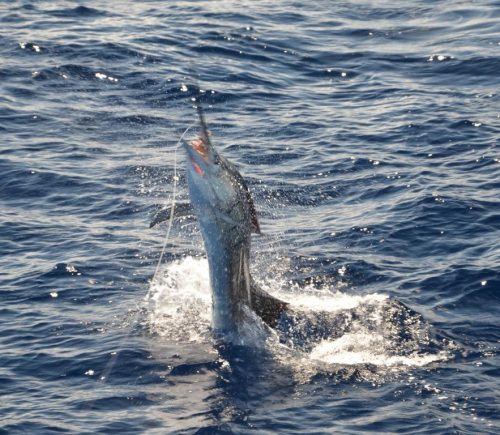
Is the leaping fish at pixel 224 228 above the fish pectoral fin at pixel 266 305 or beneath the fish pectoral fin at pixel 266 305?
above

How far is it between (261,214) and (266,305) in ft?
15.6

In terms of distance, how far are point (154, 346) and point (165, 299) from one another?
4.83 ft

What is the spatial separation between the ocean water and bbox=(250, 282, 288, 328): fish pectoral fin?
0.73 ft

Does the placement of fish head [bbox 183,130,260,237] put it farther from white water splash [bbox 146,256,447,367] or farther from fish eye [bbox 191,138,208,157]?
white water splash [bbox 146,256,447,367]

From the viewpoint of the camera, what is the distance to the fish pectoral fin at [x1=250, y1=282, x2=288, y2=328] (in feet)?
43.0

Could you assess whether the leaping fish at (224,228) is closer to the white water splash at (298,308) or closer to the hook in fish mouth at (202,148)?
the hook in fish mouth at (202,148)

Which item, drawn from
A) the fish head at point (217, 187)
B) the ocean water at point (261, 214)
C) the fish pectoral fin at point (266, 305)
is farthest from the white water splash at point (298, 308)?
the fish head at point (217, 187)

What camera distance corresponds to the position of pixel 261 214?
17.9 metres

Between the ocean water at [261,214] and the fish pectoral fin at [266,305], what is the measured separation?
222 millimetres

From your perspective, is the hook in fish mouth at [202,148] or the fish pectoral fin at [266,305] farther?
the fish pectoral fin at [266,305]

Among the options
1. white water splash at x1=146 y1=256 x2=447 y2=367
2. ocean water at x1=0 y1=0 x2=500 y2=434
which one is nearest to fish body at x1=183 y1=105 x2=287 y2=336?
white water splash at x1=146 y1=256 x2=447 y2=367

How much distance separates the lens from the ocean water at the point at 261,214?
12.3 m

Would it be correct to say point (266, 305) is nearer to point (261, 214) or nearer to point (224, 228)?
point (224, 228)

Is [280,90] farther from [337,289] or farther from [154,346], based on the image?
[154,346]
